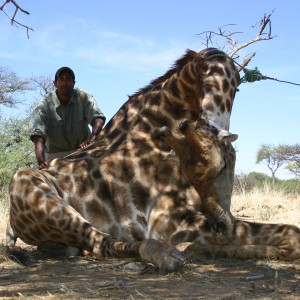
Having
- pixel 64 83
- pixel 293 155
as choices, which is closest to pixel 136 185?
pixel 64 83

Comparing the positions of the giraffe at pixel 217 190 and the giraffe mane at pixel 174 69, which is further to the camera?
the giraffe mane at pixel 174 69

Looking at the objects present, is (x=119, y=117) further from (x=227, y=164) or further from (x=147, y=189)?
(x=227, y=164)

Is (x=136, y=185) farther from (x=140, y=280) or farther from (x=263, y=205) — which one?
(x=263, y=205)

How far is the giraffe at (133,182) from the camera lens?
456 centimetres

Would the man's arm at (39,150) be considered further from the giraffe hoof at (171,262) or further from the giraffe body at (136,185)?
the giraffe hoof at (171,262)

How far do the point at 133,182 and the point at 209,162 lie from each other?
38.1 inches

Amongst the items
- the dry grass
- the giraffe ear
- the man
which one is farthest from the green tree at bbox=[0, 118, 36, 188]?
the giraffe ear

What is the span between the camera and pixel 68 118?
7.11m

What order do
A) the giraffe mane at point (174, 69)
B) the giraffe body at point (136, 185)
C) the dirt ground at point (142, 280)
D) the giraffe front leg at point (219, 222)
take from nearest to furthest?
the dirt ground at point (142, 280) → the giraffe front leg at point (219, 222) → the giraffe body at point (136, 185) → the giraffe mane at point (174, 69)

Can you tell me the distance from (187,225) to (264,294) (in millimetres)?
1590

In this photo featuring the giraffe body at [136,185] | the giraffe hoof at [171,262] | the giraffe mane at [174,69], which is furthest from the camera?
the giraffe mane at [174,69]

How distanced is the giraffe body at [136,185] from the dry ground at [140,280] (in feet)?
0.94

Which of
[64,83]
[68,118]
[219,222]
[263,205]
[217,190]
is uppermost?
[64,83]

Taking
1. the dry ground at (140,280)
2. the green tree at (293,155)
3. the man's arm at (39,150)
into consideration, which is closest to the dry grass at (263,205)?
the man's arm at (39,150)
